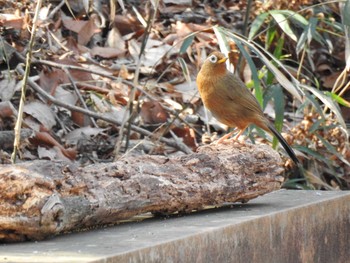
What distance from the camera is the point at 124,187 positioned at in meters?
3.20

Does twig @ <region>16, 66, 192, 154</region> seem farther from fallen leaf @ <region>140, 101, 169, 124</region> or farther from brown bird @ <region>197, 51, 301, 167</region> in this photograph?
brown bird @ <region>197, 51, 301, 167</region>

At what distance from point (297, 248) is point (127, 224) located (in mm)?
756

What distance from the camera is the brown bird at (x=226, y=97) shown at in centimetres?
443

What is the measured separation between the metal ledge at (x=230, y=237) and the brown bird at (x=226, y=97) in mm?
425

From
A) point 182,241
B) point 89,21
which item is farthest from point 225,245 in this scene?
point 89,21

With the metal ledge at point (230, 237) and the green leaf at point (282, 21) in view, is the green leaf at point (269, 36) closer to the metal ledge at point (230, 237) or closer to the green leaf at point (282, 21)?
the green leaf at point (282, 21)

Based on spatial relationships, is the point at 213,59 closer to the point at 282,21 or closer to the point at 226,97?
the point at 226,97

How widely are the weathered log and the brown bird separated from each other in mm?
656

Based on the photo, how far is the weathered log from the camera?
2.81 metres

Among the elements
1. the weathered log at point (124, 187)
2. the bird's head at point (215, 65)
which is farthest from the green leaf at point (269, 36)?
the weathered log at point (124, 187)

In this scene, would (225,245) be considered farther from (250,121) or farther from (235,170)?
(250,121)

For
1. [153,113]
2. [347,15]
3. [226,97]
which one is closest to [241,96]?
[226,97]

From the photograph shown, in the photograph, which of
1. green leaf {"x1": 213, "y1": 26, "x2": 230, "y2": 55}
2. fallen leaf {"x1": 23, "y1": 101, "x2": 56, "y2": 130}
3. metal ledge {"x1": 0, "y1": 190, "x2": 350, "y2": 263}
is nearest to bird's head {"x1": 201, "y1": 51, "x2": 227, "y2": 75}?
green leaf {"x1": 213, "y1": 26, "x2": 230, "y2": 55}

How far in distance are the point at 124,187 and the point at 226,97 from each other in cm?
137
